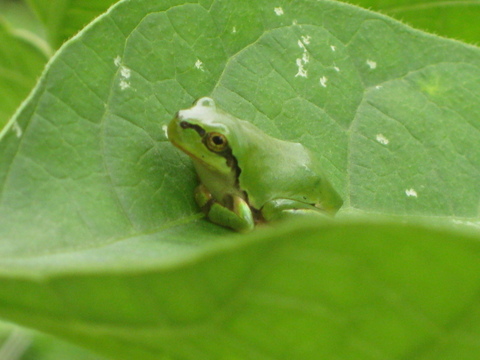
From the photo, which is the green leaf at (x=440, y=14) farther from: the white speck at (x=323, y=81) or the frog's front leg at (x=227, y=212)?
the frog's front leg at (x=227, y=212)

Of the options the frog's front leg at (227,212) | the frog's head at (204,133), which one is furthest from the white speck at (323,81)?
the frog's front leg at (227,212)

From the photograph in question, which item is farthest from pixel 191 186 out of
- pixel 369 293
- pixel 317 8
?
pixel 369 293

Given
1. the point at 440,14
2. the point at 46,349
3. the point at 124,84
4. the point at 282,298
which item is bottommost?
the point at 282,298

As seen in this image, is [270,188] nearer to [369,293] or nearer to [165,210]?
[165,210]

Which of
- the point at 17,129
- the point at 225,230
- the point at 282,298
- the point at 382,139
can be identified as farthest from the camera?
the point at 382,139

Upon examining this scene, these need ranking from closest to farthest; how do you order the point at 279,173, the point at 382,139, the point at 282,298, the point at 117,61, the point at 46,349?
the point at 282,298 < the point at 117,61 < the point at 382,139 < the point at 279,173 < the point at 46,349

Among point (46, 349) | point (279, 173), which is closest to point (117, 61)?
point (279, 173)

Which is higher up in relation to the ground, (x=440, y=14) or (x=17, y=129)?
(x=440, y=14)

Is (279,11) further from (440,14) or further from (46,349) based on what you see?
(46,349)
